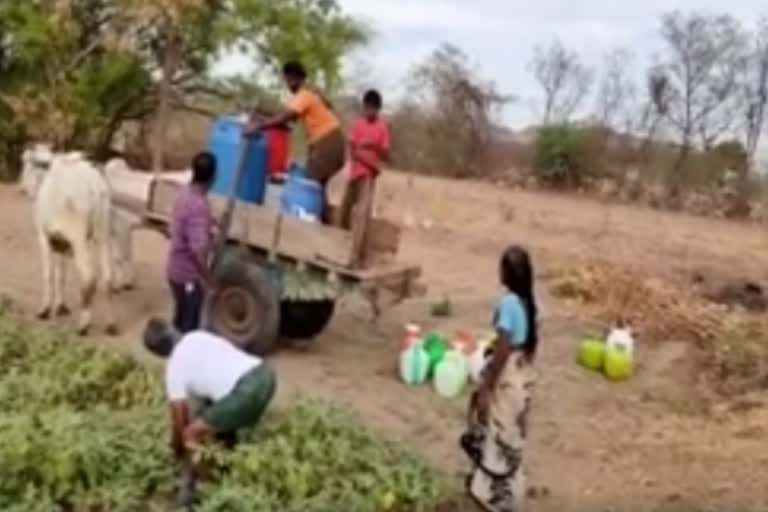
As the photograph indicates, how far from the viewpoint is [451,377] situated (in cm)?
1080

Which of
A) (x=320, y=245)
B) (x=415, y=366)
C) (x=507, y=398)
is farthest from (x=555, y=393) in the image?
(x=507, y=398)

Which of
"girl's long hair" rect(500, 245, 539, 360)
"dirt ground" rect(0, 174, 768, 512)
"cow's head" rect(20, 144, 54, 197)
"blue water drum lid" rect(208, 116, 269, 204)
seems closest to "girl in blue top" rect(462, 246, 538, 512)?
"girl's long hair" rect(500, 245, 539, 360)

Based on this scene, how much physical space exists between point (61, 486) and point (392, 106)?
20272 mm

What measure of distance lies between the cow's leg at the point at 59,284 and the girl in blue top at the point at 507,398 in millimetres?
4590

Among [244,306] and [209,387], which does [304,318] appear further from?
[209,387]

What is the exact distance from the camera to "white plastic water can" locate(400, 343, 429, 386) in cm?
1102

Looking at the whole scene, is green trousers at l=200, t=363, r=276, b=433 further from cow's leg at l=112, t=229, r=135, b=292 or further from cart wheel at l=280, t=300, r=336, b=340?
cow's leg at l=112, t=229, r=135, b=292

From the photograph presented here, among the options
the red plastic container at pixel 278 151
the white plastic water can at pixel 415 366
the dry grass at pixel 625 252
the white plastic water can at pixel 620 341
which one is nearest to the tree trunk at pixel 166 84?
the dry grass at pixel 625 252

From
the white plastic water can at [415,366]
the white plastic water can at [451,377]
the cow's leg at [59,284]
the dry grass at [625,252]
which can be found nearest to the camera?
the white plastic water can at [451,377]

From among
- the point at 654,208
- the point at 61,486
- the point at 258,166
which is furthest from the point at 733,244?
the point at 61,486

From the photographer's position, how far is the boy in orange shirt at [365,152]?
10836 millimetres

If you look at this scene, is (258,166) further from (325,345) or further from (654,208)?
(654,208)

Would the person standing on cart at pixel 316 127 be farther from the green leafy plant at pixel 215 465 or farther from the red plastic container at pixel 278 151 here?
the green leafy plant at pixel 215 465

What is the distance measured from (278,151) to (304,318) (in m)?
1.35
